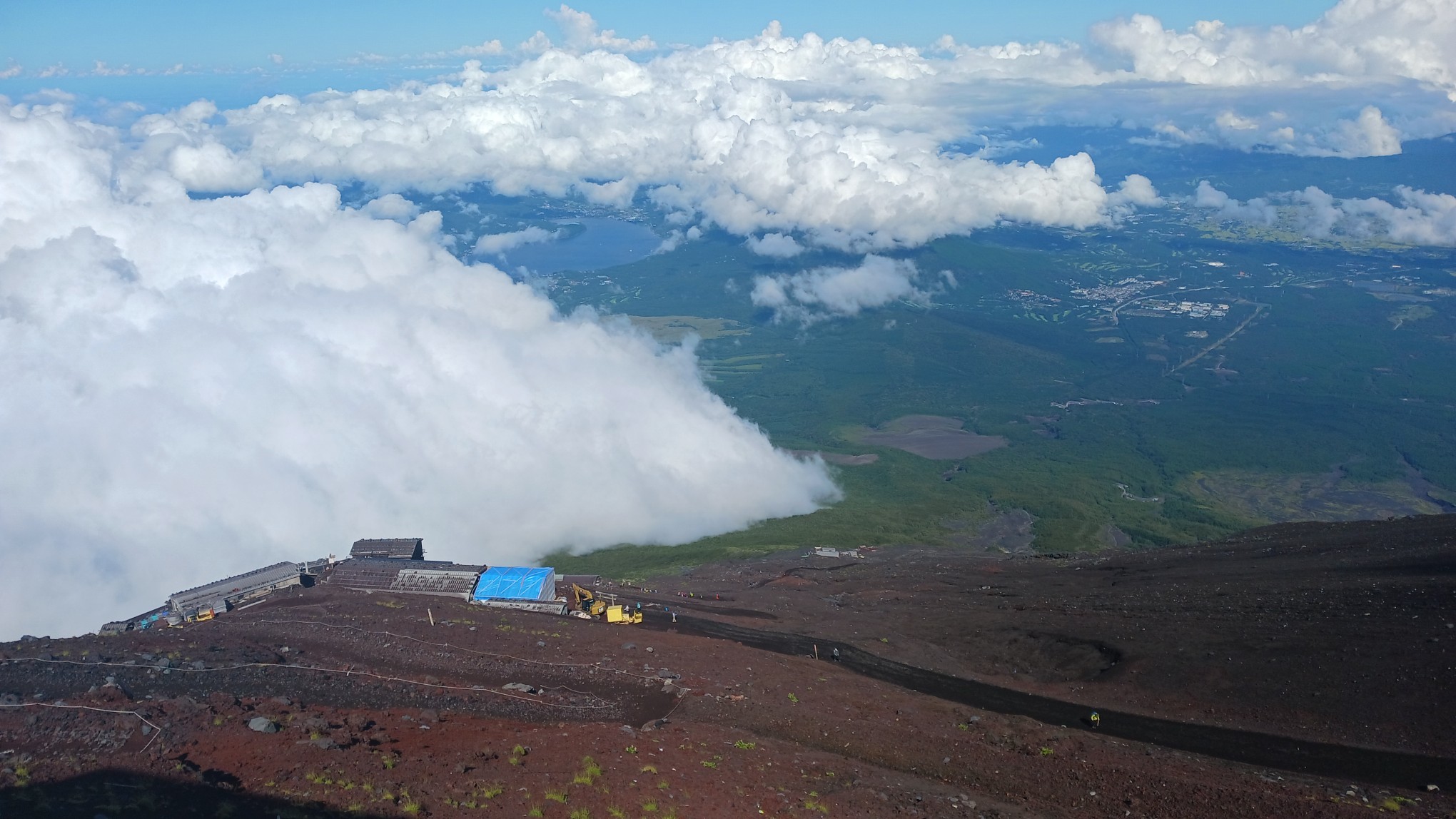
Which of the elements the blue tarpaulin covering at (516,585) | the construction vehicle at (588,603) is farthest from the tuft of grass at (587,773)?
the blue tarpaulin covering at (516,585)

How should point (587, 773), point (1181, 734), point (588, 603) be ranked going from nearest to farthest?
point (587, 773) < point (1181, 734) < point (588, 603)

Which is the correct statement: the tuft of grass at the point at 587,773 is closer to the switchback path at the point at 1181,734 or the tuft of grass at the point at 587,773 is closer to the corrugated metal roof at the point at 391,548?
the switchback path at the point at 1181,734

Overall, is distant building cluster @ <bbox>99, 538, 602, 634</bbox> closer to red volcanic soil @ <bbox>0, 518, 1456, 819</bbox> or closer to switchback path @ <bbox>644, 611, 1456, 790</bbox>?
red volcanic soil @ <bbox>0, 518, 1456, 819</bbox>

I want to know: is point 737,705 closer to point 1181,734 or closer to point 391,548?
point 1181,734

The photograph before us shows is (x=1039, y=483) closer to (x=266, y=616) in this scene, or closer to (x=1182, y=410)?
(x=1182, y=410)

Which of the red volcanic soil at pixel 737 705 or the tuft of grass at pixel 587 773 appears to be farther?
the tuft of grass at pixel 587 773

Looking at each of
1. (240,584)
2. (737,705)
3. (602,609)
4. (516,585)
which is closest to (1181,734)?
(737,705)

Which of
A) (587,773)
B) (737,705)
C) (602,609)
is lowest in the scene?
(737,705)
